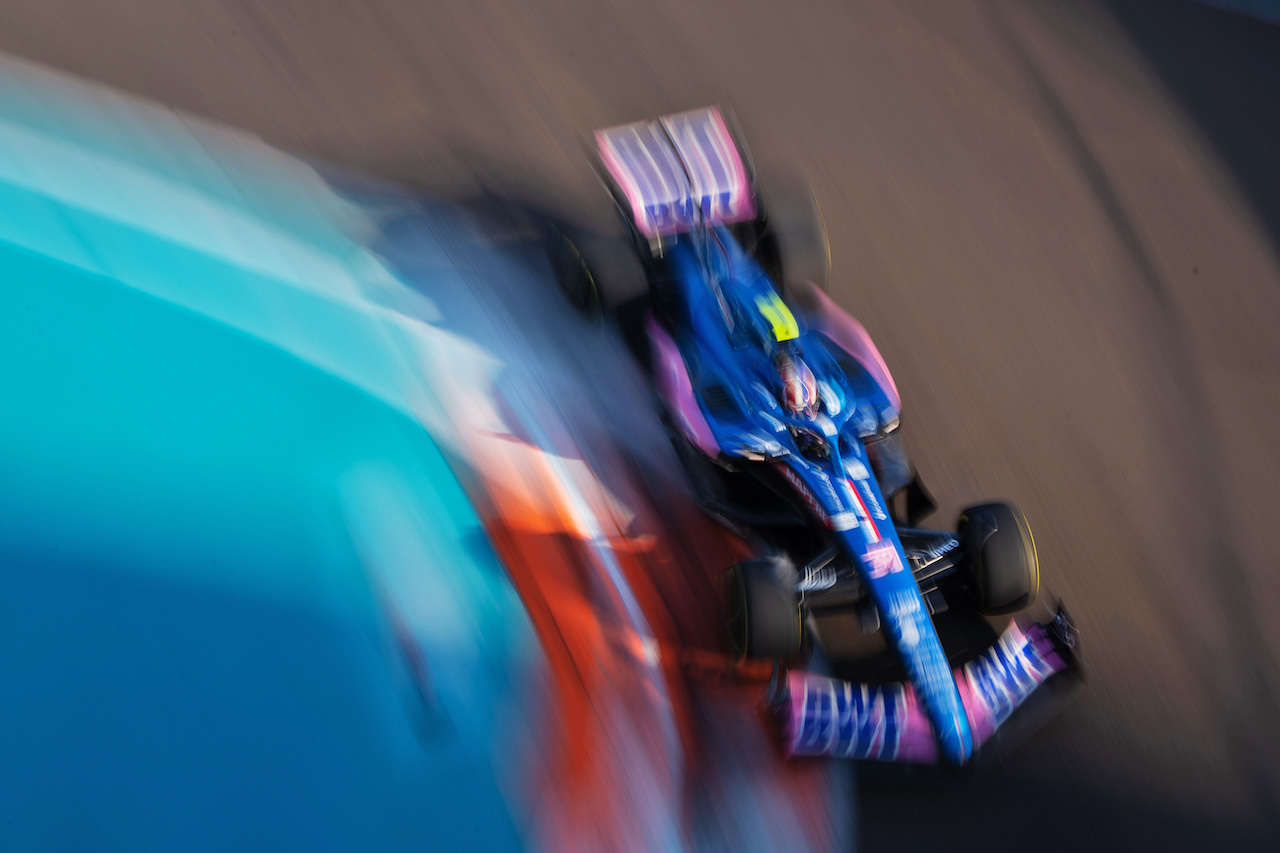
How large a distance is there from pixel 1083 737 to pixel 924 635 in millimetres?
844

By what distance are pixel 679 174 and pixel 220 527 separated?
2.14m

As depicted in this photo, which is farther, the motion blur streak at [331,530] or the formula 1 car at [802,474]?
the motion blur streak at [331,530]

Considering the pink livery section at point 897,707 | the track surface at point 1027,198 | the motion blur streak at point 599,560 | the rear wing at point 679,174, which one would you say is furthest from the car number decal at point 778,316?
the pink livery section at point 897,707

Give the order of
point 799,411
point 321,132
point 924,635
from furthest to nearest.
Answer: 1. point 321,132
2. point 799,411
3. point 924,635

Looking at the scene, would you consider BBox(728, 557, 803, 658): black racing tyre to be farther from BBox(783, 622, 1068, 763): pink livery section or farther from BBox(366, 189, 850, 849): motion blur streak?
BBox(366, 189, 850, 849): motion blur streak

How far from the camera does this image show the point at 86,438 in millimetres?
3285

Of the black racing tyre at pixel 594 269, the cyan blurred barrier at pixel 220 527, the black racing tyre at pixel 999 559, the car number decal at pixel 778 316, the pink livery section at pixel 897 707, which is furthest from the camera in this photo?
the black racing tyre at pixel 594 269

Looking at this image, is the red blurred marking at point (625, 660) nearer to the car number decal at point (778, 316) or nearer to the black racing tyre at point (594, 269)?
the black racing tyre at point (594, 269)

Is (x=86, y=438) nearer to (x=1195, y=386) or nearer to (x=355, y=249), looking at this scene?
(x=355, y=249)

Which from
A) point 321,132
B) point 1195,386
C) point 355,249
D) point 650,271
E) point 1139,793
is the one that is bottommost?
point 1139,793

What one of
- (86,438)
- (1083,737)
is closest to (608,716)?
(1083,737)

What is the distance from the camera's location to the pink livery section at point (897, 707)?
253 cm

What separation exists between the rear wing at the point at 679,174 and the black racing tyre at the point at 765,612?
1410mm

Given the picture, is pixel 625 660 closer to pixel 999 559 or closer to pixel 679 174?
pixel 999 559
